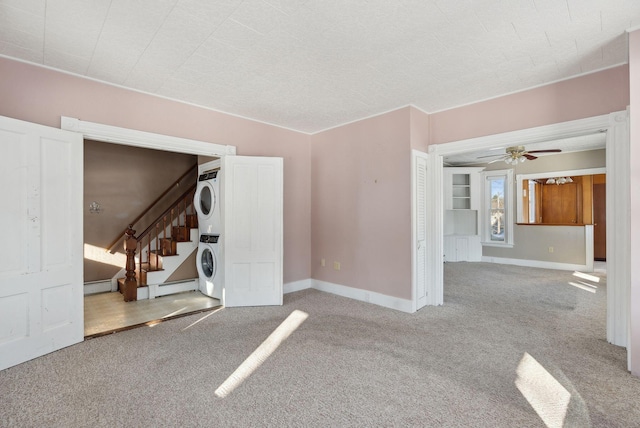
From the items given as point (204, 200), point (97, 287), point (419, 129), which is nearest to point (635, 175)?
point (419, 129)

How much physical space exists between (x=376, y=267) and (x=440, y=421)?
246cm

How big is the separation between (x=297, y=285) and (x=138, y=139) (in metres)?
3.00

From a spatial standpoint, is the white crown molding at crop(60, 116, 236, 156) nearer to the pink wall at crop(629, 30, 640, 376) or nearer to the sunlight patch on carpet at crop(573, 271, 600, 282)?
the pink wall at crop(629, 30, 640, 376)

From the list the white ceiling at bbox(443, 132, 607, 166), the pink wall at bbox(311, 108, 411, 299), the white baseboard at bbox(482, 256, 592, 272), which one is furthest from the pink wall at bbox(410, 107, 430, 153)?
the white baseboard at bbox(482, 256, 592, 272)

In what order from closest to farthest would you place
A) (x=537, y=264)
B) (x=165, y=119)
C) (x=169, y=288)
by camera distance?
(x=165, y=119) → (x=169, y=288) → (x=537, y=264)

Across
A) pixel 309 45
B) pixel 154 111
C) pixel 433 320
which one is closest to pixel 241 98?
pixel 154 111

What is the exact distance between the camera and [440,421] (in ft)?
6.12

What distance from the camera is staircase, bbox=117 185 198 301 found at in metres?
4.58

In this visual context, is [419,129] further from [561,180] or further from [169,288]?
[561,180]

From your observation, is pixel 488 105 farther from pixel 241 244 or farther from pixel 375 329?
pixel 241 244

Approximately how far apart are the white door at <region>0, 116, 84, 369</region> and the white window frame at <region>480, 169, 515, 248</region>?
8.29m

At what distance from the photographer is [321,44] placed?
2.51m

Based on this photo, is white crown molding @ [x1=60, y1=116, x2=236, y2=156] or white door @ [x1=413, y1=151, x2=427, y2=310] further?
white door @ [x1=413, y1=151, x2=427, y2=310]

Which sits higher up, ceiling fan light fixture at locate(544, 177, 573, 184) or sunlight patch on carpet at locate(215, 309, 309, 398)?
ceiling fan light fixture at locate(544, 177, 573, 184)
